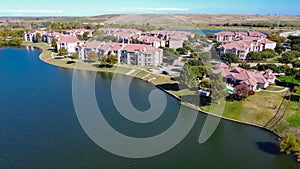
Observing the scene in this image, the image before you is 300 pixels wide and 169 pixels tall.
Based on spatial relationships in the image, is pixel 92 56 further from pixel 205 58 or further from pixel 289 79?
pixel 289 79

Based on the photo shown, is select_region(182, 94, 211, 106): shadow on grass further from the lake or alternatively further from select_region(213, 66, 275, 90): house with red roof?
select_region(213, 66, 275, 90): house with red roof

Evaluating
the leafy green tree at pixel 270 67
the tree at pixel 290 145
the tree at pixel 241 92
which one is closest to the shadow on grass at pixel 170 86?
the tree at pixel 241 92

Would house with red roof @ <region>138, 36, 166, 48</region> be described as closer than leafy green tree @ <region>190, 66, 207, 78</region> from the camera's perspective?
No

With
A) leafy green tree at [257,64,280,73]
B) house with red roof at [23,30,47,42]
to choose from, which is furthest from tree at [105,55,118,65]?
house with red roof at [23,30,47,42]

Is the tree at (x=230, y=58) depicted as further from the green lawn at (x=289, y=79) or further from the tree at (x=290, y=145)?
the tree at (x=290, y=145)

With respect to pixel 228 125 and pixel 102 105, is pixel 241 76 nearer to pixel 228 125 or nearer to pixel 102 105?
pixel 228 125

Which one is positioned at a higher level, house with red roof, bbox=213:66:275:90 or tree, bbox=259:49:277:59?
tree, bbox=259:49:277:59

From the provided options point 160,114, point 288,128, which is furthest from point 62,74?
point 288,128

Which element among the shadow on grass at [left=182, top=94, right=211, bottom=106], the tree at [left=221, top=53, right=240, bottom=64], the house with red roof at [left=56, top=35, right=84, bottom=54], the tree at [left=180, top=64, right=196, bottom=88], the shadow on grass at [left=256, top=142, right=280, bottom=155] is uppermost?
the house with red roof at [left=56, top=35, right=84, bottom=54]
